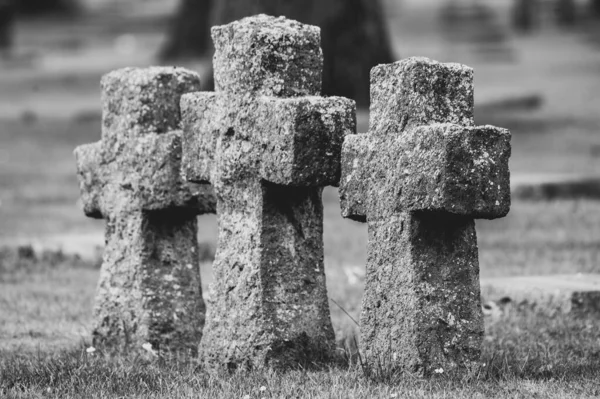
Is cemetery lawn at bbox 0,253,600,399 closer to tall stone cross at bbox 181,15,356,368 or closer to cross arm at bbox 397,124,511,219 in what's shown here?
tall stone cross at bbox 181,15,356,368

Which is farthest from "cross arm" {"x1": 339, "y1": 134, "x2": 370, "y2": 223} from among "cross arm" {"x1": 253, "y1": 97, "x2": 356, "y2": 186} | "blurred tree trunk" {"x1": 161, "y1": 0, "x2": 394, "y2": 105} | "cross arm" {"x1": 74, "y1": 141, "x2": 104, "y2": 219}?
"blurred tree trunk" {"x1": 161, "y1": 0, "x2": 394, "y2": 105}

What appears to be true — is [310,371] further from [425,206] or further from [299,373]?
[425,206]

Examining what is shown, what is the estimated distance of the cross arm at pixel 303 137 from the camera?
20.8 feet

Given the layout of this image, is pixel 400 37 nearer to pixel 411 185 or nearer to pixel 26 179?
pixel 26 179

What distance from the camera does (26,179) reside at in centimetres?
1938

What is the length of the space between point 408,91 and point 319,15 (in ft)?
49.3

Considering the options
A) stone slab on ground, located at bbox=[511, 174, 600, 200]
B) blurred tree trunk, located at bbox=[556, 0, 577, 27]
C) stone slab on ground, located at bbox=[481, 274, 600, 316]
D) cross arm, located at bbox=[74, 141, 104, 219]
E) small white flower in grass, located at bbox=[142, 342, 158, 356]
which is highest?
blurred tree trunk, located at bbox=[556, 0, 577, 27]

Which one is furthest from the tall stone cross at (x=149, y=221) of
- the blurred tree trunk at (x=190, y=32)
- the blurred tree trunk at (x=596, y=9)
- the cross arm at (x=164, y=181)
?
the blurred tree trunk at (x=596, y=9)

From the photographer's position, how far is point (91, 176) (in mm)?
8195

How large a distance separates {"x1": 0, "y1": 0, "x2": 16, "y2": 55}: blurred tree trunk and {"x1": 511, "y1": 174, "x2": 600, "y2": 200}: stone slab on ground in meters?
27.9

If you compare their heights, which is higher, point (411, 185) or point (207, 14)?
point (207, 14)

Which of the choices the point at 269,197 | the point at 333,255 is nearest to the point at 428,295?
the point at 269,197

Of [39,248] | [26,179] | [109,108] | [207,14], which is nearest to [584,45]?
[207,14]

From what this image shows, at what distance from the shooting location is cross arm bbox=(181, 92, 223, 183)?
6.92 m
